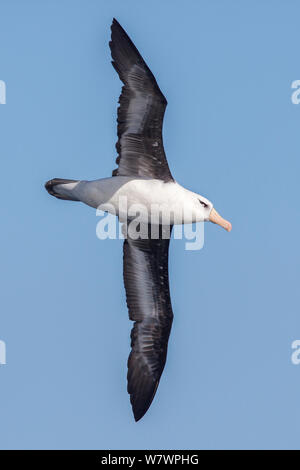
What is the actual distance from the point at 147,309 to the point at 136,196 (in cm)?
297

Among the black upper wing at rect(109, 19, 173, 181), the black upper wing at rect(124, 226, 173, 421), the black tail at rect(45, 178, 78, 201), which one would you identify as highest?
the black upper wing at rect(109, 19, 173, 181)

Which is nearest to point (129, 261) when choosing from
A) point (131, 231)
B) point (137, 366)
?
point (131, 231)

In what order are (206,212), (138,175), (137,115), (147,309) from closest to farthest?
1. (137,115)
2. (138,175)
3. (206,212)
4. (147,309)

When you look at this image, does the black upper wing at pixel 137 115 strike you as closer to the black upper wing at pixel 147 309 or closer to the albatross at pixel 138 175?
the albatross at pixel 138 175

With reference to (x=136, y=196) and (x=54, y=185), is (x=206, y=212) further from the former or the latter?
(x=54, y=185)

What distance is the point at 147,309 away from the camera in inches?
789

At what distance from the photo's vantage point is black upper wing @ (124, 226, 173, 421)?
1972cm

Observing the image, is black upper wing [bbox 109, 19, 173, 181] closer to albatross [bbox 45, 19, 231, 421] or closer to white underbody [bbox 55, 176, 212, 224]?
albatross [bbox 45, 19, 231, 421]

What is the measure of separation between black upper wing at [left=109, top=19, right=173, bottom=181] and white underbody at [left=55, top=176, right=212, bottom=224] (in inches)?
10.3

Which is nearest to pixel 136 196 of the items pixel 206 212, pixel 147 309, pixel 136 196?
pixel 136 196

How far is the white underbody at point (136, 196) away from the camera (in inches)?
704

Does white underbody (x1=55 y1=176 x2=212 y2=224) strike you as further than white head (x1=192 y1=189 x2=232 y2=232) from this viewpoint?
No

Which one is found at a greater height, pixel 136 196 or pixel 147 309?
pixel 136 196

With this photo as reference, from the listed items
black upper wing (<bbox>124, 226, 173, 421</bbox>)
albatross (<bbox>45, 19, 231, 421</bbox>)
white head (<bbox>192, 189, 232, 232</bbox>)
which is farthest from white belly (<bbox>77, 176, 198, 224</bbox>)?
black upper wing (<bbox>124, 226, 173, 421</bbox>)
